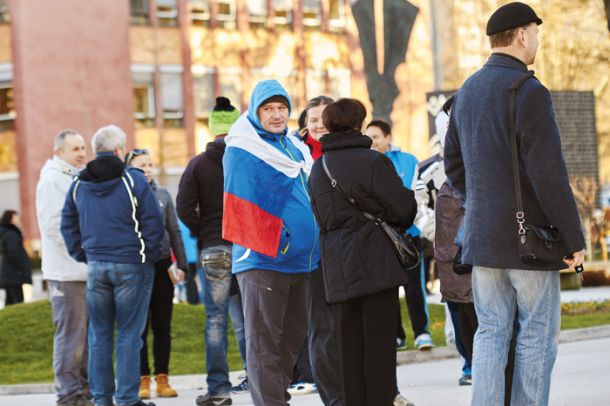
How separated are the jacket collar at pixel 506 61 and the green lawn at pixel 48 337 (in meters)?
7.57

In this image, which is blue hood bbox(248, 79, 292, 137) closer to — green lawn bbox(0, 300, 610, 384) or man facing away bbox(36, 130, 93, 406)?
man facing away bbox(36, 130, 93, 406)

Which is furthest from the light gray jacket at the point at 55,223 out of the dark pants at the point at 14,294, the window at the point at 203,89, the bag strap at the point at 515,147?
the window at the point at 203,89

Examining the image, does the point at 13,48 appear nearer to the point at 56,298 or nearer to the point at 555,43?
the point at 555,43

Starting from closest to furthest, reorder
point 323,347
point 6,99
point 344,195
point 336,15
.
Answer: point 344,195
point 323,347
point 6,99
point 336,15

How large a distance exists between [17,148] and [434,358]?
A: 34.9 metres

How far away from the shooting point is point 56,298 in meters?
11.6

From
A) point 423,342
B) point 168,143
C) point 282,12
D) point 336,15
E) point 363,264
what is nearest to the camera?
point 363,264

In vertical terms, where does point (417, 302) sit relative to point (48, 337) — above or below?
above

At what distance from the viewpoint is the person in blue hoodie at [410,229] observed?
42.5ft

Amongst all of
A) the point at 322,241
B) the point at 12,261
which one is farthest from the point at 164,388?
the point at 12,261

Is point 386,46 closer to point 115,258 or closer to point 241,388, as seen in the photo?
point 241,388

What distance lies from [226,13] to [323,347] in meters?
43.6

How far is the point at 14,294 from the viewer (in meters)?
24.6

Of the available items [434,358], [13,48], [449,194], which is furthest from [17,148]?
[449,194]
